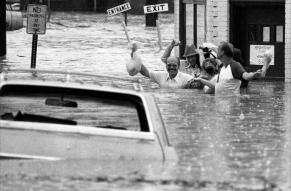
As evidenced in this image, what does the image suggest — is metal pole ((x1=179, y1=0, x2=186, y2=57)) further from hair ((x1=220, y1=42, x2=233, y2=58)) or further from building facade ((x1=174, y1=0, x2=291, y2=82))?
hair ((x1=220, y1=42, x2=233, y2=58))

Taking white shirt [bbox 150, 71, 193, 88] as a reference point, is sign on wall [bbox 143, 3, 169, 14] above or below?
above

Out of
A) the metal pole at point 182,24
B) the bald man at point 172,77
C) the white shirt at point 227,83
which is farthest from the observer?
the metal pole at point 182,24

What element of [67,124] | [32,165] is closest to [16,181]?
[32,165]

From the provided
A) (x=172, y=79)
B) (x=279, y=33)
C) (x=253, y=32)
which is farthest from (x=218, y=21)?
(x=172, y=79)

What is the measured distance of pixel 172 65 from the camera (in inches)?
728

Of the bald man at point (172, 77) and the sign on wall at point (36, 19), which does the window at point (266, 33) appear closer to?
the sign on wall at point (36, 19)

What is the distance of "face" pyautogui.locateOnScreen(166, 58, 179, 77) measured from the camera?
1845cm

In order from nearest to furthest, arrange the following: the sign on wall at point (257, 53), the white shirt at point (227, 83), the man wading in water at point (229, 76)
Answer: the man wading in water at point (229, 76), the white shirt at point (227, 83), the sign on wall at point (257, 53)

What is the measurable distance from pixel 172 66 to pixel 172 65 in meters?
0.02

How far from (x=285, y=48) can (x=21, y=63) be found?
35.4ft

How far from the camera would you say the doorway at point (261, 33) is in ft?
94.5

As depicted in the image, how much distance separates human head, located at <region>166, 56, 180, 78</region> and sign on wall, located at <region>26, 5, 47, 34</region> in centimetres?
1043

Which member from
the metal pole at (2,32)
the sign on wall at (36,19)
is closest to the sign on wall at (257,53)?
the sign on wall at (36,19)

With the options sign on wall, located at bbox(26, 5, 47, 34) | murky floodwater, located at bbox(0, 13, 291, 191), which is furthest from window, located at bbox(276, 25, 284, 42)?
sign on wall, located at bbox(26, 5, 47, 34)
